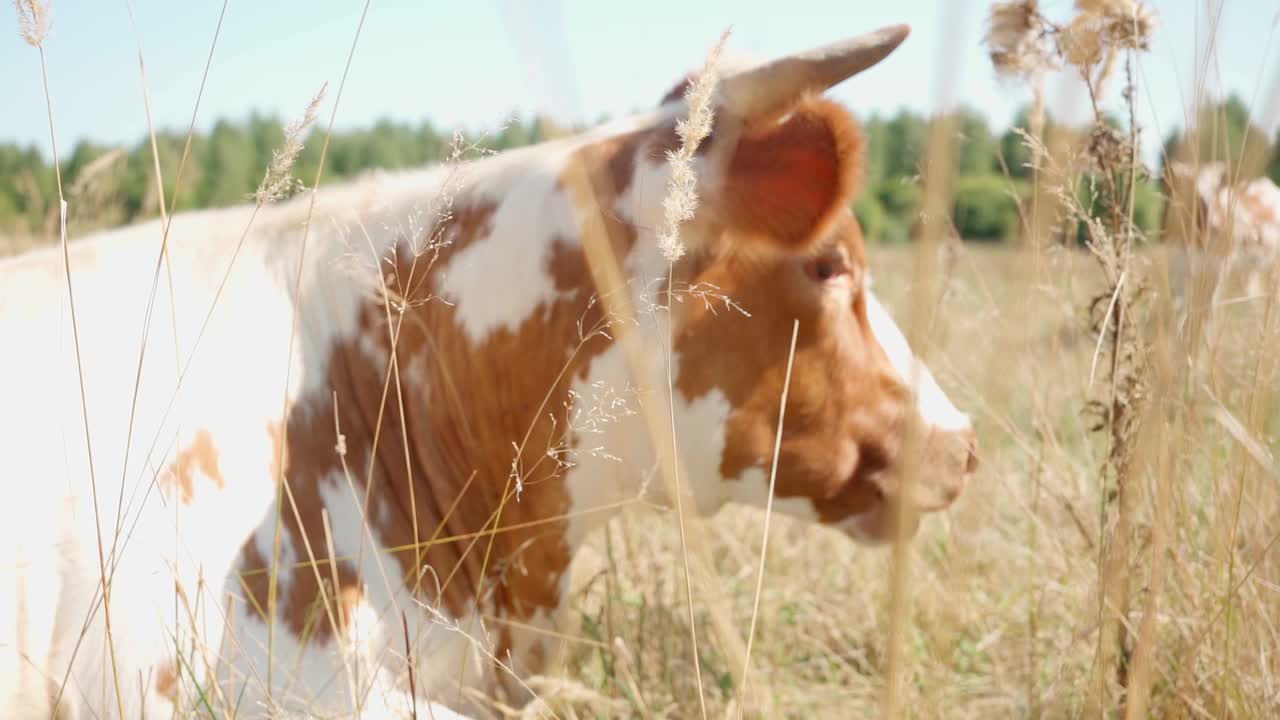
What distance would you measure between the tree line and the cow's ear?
0.16 feet

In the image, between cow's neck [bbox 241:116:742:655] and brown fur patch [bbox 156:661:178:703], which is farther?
cow's neck [bbox 241:116:742:655]

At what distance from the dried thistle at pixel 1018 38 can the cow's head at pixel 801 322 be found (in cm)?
40

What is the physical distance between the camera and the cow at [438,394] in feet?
4.75

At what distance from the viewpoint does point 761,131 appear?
1.72 meters

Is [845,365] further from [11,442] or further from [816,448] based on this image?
[11,442]

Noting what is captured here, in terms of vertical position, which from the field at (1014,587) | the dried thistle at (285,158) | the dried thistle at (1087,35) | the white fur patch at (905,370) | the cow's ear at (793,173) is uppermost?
the dried thistle at (285,158)

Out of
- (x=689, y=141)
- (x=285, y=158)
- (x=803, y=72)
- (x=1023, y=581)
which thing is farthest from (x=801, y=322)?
(x=1023, y=581)

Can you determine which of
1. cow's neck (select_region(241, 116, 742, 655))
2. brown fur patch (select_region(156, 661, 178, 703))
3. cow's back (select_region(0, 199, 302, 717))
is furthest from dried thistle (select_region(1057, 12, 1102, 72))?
brown fur patch (select_region(156, 661, 178, 703))

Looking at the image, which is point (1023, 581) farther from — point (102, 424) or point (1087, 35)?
point (102, 424)

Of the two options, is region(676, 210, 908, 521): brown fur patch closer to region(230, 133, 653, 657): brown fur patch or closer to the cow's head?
the cow's head

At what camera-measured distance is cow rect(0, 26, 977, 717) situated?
1448 millimetres

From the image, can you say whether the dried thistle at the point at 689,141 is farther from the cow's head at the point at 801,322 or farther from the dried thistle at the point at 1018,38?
the dried thistle at the point at 1018,38

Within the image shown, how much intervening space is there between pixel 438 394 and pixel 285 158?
0.73 metres

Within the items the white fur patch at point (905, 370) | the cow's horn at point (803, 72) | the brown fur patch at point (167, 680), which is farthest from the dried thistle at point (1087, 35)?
the brown fur patch at point (167, 680)
